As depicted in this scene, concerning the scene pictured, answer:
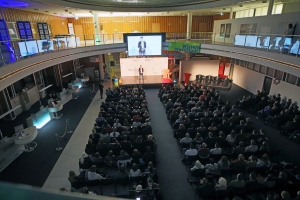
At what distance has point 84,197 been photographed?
2.66ft

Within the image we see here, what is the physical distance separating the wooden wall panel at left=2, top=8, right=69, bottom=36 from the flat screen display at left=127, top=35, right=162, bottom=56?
846 cm

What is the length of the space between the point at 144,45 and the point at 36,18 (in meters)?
10.2

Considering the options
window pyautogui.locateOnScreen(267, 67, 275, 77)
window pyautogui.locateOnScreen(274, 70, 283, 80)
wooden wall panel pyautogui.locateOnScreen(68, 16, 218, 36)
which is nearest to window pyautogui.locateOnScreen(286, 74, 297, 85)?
window pyautogui.locateOnScreen(274, 70, 283, 80)

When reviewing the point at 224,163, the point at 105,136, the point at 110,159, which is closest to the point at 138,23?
the point at 105,136

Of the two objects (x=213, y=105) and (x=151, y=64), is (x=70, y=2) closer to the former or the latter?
(x=151, y=64)

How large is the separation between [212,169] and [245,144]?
2.43 meters

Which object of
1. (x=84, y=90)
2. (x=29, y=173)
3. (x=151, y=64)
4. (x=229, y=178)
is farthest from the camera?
(x=151, y=64)

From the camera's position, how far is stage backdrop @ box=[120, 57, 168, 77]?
21203 mm

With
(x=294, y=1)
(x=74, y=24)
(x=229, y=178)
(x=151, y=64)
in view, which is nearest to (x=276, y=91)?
(x=294, y=1)

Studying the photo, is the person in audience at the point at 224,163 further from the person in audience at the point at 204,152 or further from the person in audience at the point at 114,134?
the person in audience at the point at 114,134

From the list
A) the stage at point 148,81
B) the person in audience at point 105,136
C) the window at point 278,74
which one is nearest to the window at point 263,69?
the window at point 278,74

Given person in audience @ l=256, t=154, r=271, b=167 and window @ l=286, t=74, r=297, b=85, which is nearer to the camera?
person in audience @ l=256, t=154, r=271, b=167

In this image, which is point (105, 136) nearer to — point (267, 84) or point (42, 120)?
point (42, 120)

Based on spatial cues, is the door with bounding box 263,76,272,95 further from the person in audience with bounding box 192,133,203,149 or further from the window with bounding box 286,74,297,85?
the person in audience with bounding box 192,133,203,149
